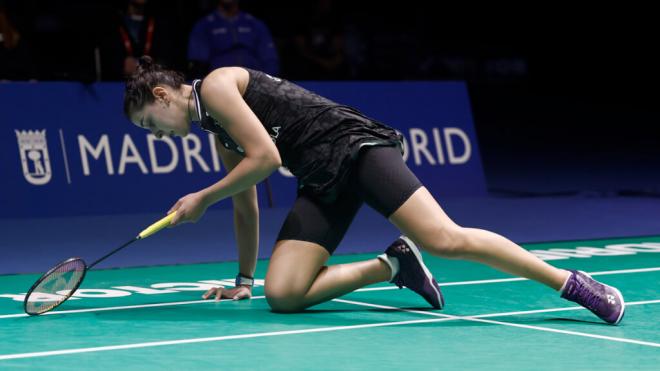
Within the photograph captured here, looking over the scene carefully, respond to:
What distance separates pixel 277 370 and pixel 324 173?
57.1 inches

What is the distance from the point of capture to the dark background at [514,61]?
13.9 m

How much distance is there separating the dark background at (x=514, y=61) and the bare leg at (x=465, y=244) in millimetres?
6334

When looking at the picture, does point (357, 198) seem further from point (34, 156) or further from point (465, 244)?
point (34, 156)

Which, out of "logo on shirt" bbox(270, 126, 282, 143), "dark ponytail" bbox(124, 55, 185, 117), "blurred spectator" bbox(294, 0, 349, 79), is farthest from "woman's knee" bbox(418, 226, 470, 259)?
"blurred spectator" bbox(294, 0, 349, 79)

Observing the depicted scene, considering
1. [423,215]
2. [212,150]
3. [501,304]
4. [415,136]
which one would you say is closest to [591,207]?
[415,136]

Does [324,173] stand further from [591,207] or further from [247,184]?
[591,207]

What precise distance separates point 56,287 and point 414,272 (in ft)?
5.27

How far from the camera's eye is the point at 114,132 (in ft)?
32.1

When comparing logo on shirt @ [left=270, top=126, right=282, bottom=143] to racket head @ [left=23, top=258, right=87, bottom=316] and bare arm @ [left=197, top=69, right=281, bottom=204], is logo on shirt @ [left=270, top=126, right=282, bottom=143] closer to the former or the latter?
bare arm @ [left=197, top=69, right=281, bottom=204]

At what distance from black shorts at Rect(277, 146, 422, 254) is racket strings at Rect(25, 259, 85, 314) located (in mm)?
927

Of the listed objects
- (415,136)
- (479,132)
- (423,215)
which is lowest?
(479,132)

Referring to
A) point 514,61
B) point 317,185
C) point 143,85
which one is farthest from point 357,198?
point 514,61

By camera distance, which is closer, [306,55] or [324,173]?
[324,173]

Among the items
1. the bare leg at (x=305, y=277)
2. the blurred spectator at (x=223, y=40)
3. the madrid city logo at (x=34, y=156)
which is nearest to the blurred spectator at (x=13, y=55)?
the madrid city logo at (x=34, y=156)
